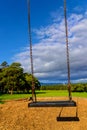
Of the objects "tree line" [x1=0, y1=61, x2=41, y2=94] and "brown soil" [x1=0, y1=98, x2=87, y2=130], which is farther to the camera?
"tree line" [x1=0, y1=61, x2=41, y2=94]

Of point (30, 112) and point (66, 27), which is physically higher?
point (66, 27)

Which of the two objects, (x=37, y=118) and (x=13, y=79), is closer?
(x=37, y=118)

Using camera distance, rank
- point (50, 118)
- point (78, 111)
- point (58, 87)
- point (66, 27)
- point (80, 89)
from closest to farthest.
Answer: point (66, 27) → point (50, 118) → point (78, 111) → point (80, 89) → point (58, 87)

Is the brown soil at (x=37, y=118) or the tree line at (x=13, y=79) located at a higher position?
the tree line at (x=13, y=79)

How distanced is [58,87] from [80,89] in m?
16.0

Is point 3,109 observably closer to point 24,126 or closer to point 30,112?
point 30,112

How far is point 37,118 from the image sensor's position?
31562 mm

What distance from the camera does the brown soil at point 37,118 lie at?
28.6 metres

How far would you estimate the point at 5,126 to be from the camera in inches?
1152

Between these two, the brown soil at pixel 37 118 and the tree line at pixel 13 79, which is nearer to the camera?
the brown soil at pixel 37 118

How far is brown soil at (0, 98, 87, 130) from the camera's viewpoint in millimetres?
28578

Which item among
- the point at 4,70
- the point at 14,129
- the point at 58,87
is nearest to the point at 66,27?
the point at 14,129

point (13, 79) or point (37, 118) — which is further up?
point (13, 79)

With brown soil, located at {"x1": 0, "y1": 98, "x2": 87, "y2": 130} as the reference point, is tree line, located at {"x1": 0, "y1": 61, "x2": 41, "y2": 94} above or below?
→ above
